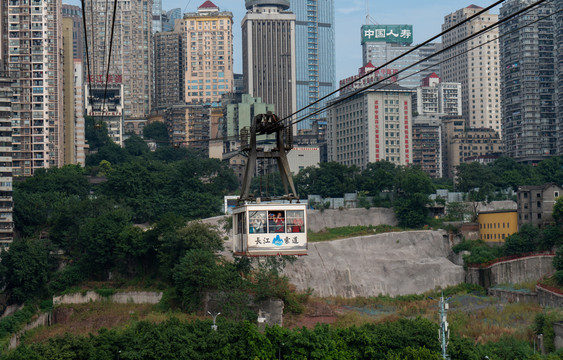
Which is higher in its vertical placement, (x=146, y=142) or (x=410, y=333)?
(x=146, y=142)

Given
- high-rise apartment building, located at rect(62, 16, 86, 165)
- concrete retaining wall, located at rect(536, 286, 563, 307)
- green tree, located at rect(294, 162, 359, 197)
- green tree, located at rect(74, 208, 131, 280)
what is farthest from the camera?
high-rise apartment building, located at rect(62, 16, 86, 165)

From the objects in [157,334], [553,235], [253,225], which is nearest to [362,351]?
[157,334]

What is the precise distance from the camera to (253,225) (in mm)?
42094

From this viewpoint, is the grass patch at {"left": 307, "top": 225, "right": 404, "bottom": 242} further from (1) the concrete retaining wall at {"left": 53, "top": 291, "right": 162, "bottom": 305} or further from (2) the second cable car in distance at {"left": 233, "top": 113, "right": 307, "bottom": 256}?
(2) the second cable car in distance at {"left": 233, "top": 113, "right": 307, "bottom": 256}

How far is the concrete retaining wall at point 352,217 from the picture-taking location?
11931 centimetres

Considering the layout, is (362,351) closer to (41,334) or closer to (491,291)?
(41,334)

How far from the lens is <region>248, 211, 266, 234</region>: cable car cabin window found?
42.0 metres

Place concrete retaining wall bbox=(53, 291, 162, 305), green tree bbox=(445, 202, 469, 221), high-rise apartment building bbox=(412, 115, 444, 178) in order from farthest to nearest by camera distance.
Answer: high-rise apartment building bbox=(412, 115, 444, 178) → green tree bbox=(445, 202, 469, 221) → concrete retaining wall bbox=(53, 291, 162, 305)

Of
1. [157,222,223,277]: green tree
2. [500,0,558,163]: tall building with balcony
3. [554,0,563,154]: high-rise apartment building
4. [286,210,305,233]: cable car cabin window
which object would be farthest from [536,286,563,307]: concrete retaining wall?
[500,0,558,163]: tall building with balcony

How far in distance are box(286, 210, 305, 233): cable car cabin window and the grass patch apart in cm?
6641

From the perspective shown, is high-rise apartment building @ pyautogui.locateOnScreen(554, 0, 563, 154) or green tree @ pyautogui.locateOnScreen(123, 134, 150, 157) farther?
green tree @ pyautogui.locateOnScreen(123, 134, 150, 157)

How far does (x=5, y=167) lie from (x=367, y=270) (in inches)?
1780

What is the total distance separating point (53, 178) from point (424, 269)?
5268 cm

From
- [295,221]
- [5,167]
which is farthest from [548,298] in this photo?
[5,167]
